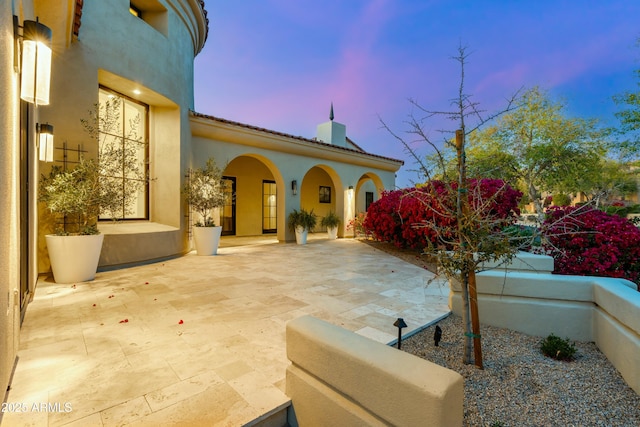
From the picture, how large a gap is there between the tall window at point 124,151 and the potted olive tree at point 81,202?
0.02 meters

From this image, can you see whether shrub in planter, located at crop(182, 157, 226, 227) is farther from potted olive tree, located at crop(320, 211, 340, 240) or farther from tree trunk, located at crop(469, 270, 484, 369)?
tree trunk, located at crop(469, 270, 484, 369)

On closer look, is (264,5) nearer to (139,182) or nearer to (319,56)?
(319,56)

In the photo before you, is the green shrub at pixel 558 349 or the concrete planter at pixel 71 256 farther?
the concrete planter at pixel 71 256

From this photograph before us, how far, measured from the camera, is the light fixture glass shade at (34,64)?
2.28 meters

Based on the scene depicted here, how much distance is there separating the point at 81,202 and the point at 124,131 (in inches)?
100.0

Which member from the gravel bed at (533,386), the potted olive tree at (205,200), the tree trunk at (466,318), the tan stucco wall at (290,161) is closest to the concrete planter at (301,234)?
the tan stucco wall at (290,161)

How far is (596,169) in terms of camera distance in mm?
13359

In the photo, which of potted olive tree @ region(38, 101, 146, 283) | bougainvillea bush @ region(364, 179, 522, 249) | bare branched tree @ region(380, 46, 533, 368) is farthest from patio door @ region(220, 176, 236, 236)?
bare branched tree @ region(380, 46, 533, 368)

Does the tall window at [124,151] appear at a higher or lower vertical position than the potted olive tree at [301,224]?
higher

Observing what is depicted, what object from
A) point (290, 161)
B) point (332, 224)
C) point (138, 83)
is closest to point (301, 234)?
point (332, 224)

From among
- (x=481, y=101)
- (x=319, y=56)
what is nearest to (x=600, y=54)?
(x=319, y=56)

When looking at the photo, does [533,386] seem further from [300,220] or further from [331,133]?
[331,133]

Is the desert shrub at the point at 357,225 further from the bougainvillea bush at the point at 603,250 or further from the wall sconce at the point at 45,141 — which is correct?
the wall sconce at the point at 45,141

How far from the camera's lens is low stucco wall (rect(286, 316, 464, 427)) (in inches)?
43.8
